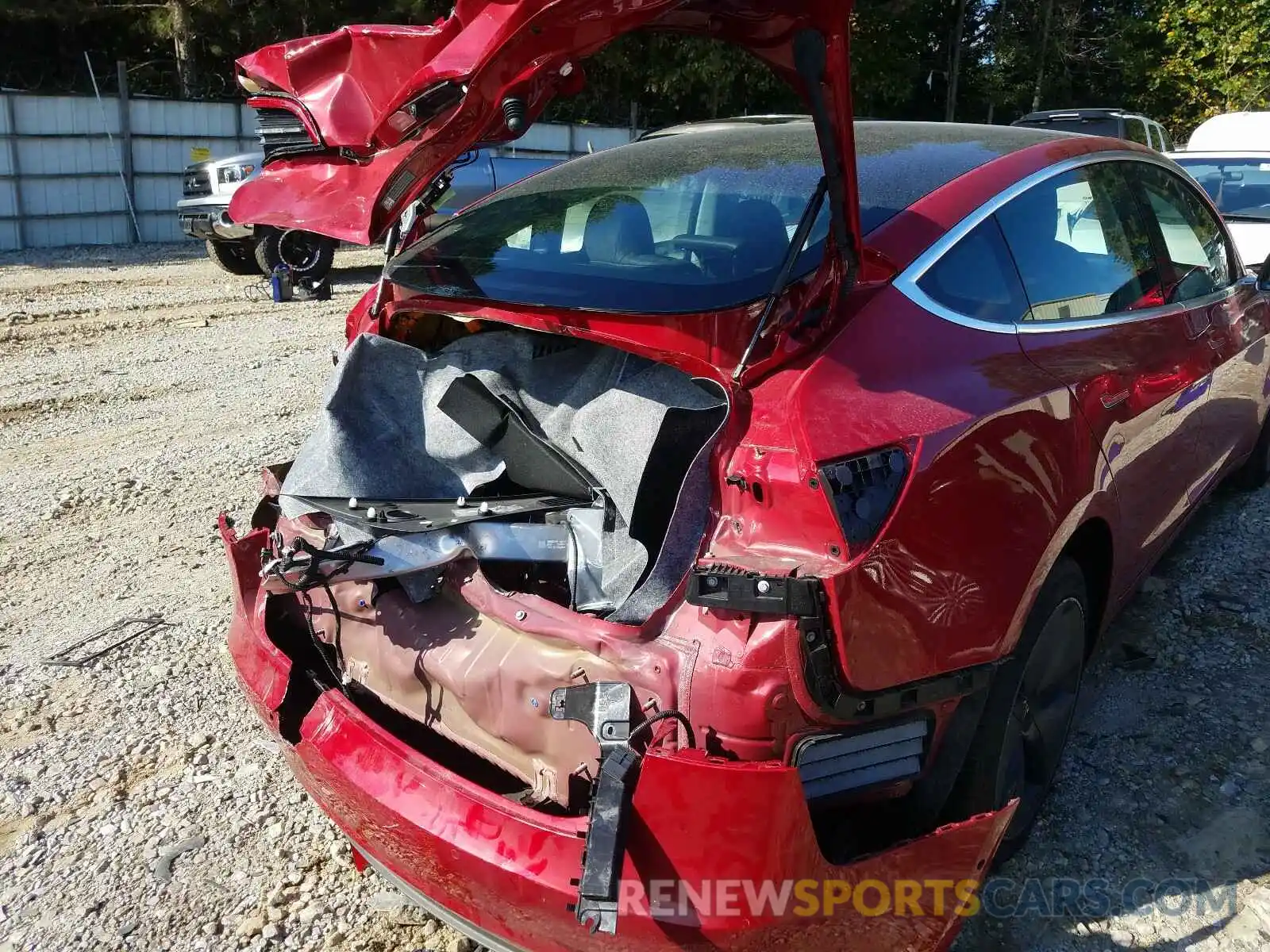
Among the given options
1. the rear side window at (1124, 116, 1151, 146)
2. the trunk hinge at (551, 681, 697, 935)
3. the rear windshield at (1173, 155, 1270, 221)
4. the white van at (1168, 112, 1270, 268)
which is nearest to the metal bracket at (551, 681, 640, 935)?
the trunk hinge at (551, 681, 697, 935)

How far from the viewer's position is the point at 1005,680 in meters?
2.24

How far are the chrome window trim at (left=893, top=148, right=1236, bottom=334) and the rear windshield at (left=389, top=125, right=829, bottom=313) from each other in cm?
22

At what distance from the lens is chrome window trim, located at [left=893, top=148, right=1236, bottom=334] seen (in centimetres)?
226

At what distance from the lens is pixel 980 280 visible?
7.98ft

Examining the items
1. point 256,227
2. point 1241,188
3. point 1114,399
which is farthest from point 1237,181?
point 256,227

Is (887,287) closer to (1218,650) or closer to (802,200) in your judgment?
(802,200)

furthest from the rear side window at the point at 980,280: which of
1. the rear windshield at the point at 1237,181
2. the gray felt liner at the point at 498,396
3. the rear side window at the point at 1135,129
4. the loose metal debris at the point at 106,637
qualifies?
the rear side window at the point at 1135,129

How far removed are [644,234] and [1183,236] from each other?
6.67ft

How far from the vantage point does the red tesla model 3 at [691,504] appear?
71.9 inches

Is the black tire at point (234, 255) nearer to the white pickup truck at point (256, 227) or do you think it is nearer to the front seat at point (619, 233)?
the white pickup truck at point (256, 227)

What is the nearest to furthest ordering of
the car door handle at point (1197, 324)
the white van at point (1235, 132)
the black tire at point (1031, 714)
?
the black tire at point (1031, 714) → the car door handle at point (1197, 324) → the white van at point (1235, 132)

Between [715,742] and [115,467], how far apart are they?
444 centimetres

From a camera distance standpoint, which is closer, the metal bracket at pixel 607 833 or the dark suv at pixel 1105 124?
the metal bracket at pixel 607 833

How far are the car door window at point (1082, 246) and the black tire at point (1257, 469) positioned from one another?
83.7 inches
